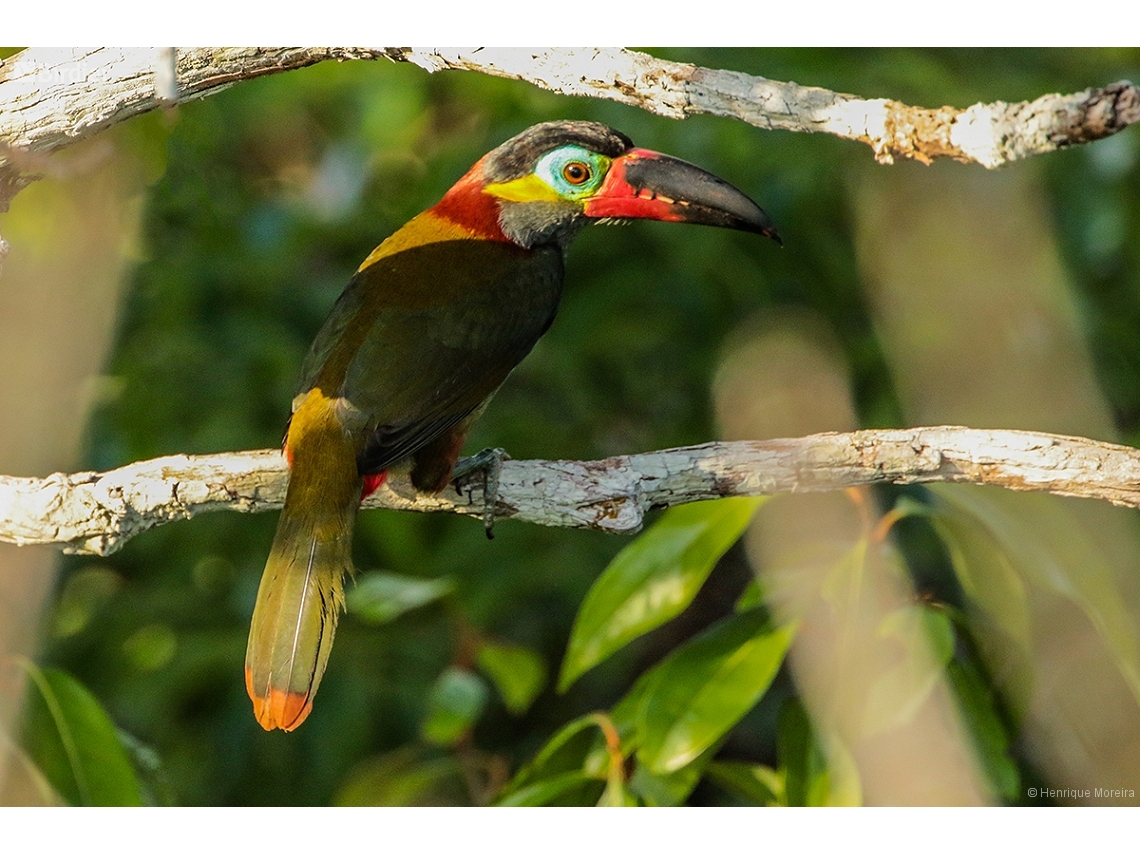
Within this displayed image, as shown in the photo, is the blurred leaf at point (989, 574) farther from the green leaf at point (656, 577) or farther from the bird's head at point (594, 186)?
the bird's head at point (594, 186)

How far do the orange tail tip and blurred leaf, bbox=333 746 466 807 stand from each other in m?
0.45

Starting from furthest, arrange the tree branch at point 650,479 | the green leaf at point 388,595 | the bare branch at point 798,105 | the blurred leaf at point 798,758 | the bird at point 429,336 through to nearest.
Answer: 1. the green leaf at point 388,595
2. the blurred leaf at point 798,758
3. the tree branch at point 650,479
4. the bird at point 429,336
5. the bare branch at point 798,105

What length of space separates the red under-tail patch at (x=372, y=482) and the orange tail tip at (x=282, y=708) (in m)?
0.30

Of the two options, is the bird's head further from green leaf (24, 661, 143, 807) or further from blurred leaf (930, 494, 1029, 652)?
green leaf (24, 661, 143, 807)

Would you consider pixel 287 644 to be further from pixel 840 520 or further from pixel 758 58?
pixel 758 58

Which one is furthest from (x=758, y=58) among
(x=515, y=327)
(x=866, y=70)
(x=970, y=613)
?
(x=970, y=613)

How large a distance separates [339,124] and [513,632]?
1.31m

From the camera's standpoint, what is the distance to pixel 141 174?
2.06 m

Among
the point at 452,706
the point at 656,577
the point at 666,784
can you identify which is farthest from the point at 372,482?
the point at 666,784

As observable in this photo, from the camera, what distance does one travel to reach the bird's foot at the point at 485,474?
1.84 m

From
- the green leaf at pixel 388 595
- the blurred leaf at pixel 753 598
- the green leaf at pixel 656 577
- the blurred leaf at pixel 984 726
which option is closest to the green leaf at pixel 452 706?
the green leaf at pixel 388 595

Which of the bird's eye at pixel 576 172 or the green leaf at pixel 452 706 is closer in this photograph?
the bird's eye at pixel 576 172

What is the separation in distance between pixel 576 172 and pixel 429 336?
0.35m

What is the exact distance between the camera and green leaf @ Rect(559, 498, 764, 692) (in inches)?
70.2
